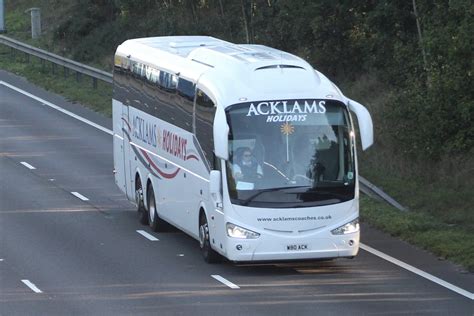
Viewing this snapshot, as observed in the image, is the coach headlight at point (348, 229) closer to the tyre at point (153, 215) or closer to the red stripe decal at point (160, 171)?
the red stripe decal at point (160, 171)

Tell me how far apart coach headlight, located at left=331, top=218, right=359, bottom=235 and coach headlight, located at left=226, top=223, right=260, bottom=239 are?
1.22 meters

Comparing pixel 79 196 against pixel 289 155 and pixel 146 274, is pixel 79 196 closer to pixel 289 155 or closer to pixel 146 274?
pixel 146 274

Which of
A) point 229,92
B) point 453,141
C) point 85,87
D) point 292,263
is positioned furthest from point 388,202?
point 85,87

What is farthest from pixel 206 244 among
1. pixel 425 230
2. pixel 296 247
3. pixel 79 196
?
pixel 79 196

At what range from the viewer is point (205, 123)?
65.3 ft

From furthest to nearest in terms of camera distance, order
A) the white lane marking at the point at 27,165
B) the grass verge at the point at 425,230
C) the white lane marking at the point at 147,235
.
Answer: the white lane marking at the point at 27,165, the white lane marking at the point at 147,235, the grass verge at the point at 425,230

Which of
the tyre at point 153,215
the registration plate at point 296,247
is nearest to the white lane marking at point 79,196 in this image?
the tyre at point 153,215

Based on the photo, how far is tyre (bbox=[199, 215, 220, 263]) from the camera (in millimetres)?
19969

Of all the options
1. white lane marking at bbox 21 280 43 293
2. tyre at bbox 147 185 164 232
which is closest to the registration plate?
white lane marking at bbox 21 280 43 293

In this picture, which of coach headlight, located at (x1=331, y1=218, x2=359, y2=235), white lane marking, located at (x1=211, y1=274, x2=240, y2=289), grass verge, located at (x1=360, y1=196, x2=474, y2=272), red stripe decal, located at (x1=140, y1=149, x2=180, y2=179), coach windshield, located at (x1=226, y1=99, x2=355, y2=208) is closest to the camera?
white lane marking, located at (x1=211, y1=274, x2=240, y2=289)

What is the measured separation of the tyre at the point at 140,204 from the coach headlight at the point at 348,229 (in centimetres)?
591

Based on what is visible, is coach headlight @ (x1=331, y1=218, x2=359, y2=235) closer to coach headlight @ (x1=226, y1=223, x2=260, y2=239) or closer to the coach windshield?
the coach windshield

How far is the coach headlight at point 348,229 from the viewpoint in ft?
62.3

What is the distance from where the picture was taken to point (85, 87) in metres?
41.4
